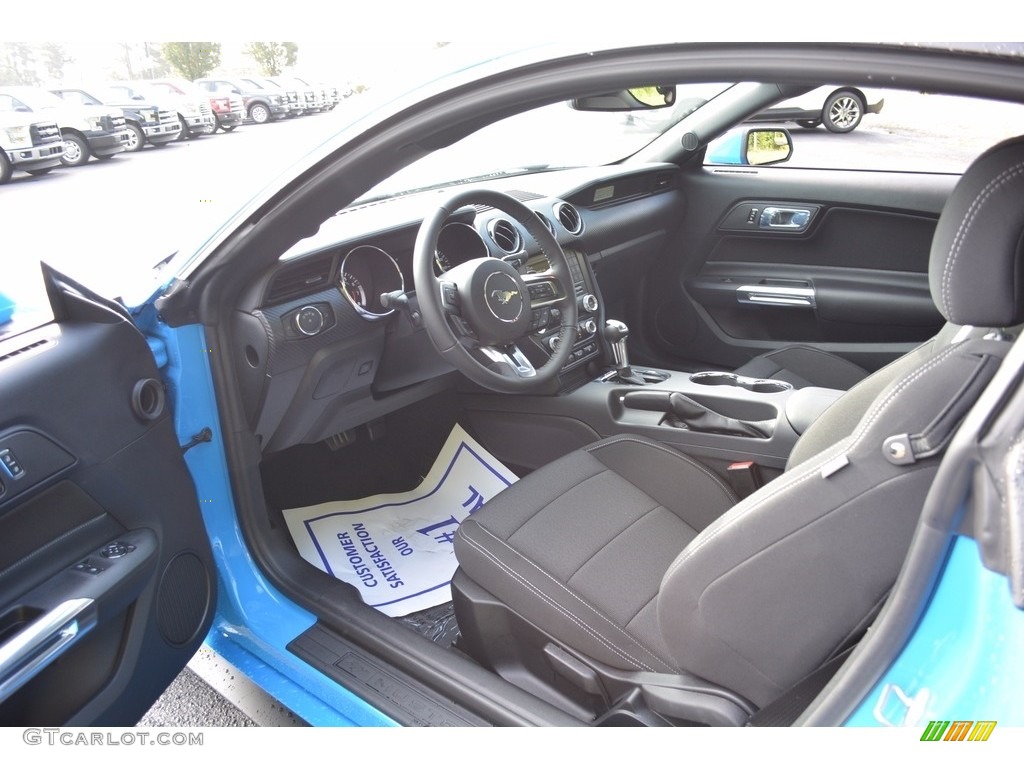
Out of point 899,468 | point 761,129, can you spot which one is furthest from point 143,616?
point 761,129

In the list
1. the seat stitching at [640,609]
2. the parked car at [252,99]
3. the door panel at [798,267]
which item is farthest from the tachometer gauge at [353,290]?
the parked car at [252,99]

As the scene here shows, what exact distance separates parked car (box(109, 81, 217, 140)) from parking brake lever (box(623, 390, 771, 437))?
616 cm

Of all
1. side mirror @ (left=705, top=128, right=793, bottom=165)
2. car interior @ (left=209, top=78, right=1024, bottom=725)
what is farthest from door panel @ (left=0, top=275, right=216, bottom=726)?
side mirror @ (left=705, top=128, right=793, bottom=165)

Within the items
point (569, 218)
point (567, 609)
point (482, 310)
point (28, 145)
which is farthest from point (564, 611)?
point (28, 145)

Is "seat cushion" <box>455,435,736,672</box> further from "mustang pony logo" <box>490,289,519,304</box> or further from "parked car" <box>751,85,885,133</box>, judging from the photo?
"parked car" <box>751,85,885,133</box>

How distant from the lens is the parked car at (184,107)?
726 centimetres

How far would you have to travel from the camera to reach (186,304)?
1.70 m

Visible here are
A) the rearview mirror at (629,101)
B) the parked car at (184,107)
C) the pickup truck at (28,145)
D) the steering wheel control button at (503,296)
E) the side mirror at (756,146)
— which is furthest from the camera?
the parked car at (184,107)

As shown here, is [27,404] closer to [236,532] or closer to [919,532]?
[236,532]

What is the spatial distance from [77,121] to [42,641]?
23.6ft

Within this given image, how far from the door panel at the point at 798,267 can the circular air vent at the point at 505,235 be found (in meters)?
1.28

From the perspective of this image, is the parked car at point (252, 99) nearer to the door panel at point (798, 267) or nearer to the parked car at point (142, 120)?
the parked car at point (142, 120)

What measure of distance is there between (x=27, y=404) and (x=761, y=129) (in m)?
3.06

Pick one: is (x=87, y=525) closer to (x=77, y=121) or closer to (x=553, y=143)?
(x=553, y=143)
